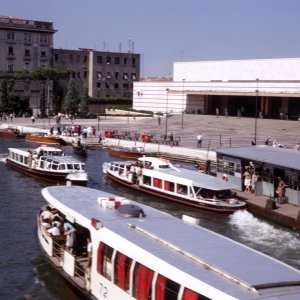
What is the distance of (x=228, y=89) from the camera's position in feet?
263

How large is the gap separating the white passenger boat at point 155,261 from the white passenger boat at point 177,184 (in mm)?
10549

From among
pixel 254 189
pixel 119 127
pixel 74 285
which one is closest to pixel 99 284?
pixel 74 285

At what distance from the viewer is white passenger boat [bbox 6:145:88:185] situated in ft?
108

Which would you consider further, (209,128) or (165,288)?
(209,128)

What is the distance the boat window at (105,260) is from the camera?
1354 centimetres

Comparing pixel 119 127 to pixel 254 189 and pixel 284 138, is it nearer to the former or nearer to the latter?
pixel 284 138

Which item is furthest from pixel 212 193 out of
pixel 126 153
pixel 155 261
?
pixel 126 153

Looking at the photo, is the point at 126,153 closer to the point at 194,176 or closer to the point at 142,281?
the point at 194,176

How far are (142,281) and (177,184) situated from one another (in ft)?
56.9

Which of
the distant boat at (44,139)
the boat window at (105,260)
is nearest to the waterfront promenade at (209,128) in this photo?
the distant boat at (44,139)

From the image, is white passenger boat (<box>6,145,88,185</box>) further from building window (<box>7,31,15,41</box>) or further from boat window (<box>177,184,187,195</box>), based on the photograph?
building window (<box>7,31,15,41</box>)

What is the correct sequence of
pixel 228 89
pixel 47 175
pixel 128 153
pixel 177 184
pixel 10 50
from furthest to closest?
1. pixel 10 50
2. pixel 228 89
3. pixel 128 153
4. pixel 47 175
5. pixel 177 184

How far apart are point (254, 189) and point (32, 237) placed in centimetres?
1125

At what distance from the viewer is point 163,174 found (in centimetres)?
3062
